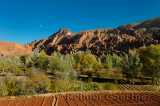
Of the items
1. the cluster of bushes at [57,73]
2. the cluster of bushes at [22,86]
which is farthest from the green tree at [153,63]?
the cluster of bushes at [22,86]

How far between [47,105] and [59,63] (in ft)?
79.3

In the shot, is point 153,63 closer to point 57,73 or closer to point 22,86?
point 57,73

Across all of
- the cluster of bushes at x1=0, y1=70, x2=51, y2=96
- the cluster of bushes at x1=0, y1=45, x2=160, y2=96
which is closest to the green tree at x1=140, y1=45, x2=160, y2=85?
the cluster of bushes at x1=0, y1=45, x2=160, y2=96

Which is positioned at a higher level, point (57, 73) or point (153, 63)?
point (153, 63)

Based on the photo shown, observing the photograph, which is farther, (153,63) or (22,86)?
(153,63)

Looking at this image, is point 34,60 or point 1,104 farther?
point 34,60

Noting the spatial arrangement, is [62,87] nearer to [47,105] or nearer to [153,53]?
[47,105]

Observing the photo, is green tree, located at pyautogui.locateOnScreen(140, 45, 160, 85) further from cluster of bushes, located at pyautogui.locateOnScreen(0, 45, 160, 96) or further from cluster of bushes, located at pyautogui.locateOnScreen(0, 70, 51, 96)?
cluster of bushes, located at pyautogui.locateOnScreen(0, 70, 51, 96)

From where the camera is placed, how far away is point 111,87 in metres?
21.7

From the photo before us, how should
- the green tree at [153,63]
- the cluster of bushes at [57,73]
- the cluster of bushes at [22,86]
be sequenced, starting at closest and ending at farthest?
the cluster of bushes at [22,86] → the cluster of bushes at [57,73] → the green tree at [153,63]

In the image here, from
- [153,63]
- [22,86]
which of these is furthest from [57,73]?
[153,63]

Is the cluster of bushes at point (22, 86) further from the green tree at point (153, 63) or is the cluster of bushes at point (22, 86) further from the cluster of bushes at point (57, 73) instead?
the green tree at point (153, 63)

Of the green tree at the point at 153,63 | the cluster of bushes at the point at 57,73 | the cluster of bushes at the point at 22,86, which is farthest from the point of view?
the green tree at the point at 153,63

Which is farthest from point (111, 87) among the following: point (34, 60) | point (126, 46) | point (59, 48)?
point (59, 48)
